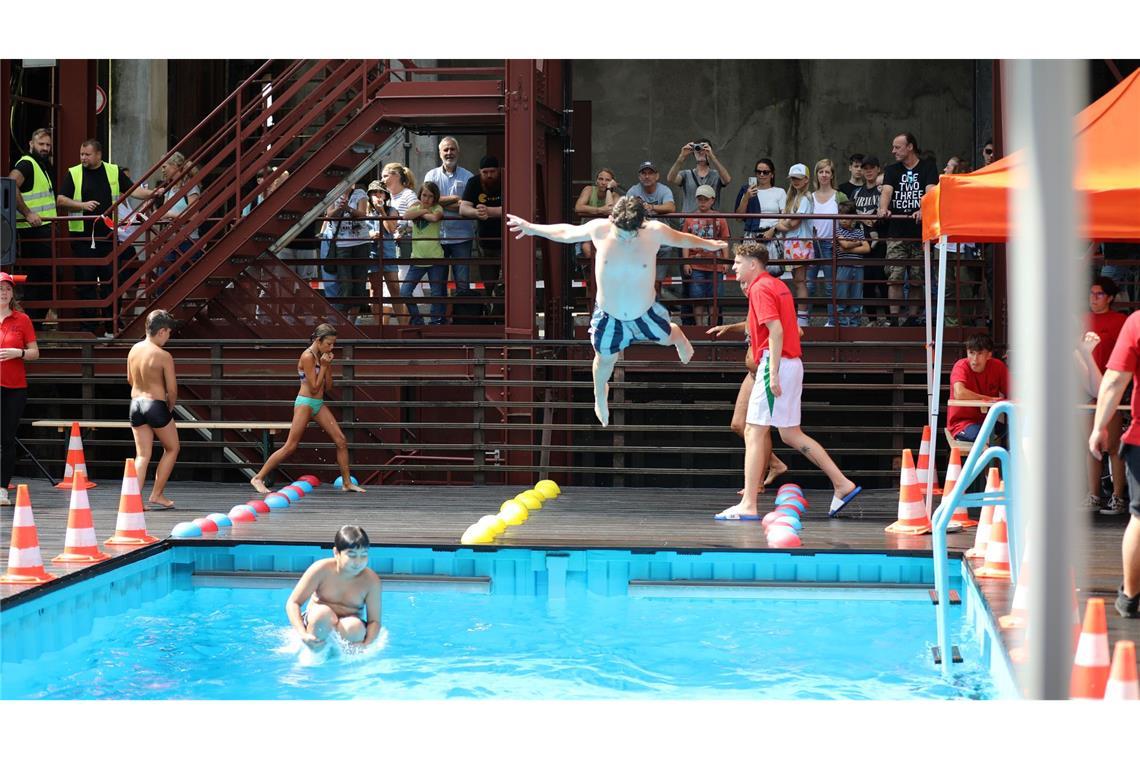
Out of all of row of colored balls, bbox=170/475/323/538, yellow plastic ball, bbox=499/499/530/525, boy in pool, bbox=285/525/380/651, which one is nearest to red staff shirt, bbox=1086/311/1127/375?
yellow plastic ball, bbox=499/499/530/525

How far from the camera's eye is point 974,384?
11578 millimetres

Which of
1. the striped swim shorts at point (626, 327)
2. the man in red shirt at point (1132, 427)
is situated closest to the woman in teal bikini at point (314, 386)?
the striped swim shorts at point (626, 327)

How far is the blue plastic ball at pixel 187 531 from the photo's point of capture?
1031cm

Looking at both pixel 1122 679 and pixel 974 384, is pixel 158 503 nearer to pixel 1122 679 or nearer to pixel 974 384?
pixel 974 384

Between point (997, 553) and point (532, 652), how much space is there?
290 centimetres

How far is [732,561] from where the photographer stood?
9.52 metres

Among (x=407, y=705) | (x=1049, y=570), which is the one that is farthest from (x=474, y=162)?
(x=1049, y=570)

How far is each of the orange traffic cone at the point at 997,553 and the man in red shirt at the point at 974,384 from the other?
9.94 feet

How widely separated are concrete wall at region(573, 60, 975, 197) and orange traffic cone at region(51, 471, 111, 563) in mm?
12381

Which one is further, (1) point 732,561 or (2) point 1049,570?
(1) point 732,561

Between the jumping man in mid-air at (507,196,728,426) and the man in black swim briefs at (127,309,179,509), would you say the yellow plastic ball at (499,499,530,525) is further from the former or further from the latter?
the man in black swim briefs at (127,309,179,509)

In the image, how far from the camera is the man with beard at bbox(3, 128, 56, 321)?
1489 cm
